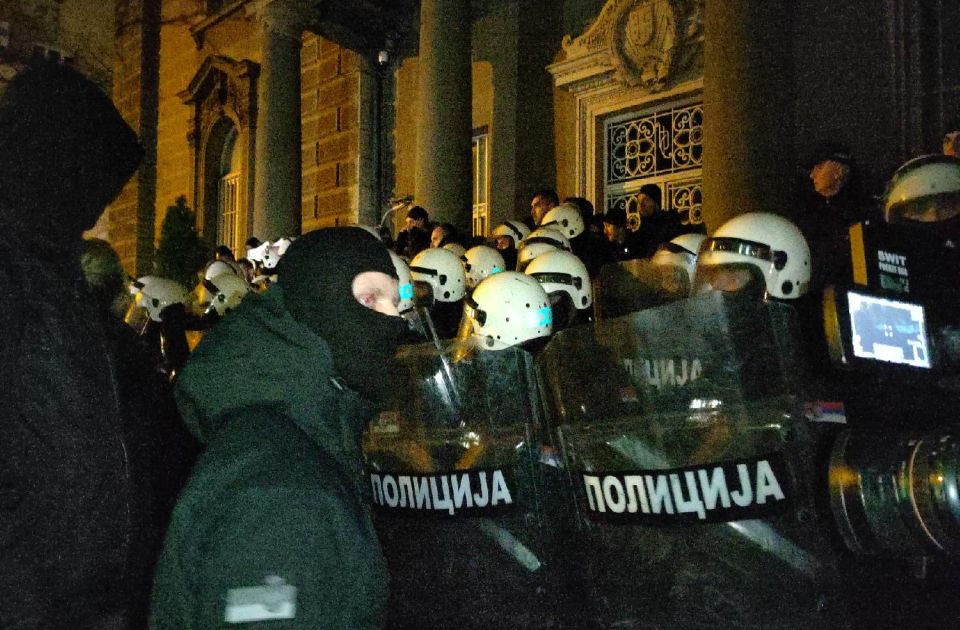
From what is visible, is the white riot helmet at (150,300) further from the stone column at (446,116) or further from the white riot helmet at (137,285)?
the stone column at (446,116)

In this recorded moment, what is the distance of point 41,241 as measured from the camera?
5.12 ft

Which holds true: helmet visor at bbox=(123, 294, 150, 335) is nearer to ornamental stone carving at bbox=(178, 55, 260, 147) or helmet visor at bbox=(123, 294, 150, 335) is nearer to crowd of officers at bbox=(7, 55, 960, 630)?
crowd of officers at bbox=(7, 55, 960, 630)

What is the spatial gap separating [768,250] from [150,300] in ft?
19.3

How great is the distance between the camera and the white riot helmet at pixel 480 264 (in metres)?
7.05

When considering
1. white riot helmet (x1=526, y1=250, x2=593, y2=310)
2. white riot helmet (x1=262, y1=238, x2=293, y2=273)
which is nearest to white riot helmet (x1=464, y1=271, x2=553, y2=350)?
white riot helmet (x1=526, y1=250, x2=593, y2=310)

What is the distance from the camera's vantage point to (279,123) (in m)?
14.0

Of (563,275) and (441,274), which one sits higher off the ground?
(441,274)

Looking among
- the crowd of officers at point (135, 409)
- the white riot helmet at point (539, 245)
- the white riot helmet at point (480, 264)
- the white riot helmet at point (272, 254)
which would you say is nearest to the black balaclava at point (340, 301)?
the crowd of officers at point (135, 409)

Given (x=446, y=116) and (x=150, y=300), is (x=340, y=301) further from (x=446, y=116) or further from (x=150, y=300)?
(x=446, y=116)

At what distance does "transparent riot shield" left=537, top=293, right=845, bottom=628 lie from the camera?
6.88 ft

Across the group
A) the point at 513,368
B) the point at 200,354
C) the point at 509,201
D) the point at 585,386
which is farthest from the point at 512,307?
the point at 509,201

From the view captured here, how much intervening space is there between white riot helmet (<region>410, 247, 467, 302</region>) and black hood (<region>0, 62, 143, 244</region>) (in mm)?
4754

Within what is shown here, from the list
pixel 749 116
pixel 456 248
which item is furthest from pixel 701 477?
pixel 456 248

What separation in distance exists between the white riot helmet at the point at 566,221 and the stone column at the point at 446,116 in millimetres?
2473
